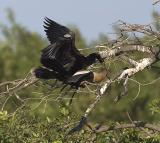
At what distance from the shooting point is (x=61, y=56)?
652 centimetres

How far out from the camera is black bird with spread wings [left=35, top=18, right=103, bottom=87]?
604 centimetres

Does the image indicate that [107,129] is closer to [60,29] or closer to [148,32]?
[148,32]

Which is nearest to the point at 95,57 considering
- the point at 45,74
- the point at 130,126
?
the point at 45,74

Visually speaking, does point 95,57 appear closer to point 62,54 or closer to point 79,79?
point 79,79

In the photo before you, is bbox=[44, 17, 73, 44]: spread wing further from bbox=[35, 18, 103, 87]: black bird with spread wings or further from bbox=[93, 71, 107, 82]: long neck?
bbox=[93, 71, 107, 82]: long neck

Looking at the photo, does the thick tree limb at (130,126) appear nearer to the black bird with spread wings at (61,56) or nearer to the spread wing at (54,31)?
the black bird with spread wings at (61,56)

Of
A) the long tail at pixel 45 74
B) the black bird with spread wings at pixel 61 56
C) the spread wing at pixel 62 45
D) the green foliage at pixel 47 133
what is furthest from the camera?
the spread wing at pixel 62 45

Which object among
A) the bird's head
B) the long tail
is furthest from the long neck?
the long tail

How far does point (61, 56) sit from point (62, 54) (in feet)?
0.07

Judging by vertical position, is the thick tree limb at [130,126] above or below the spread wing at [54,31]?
below

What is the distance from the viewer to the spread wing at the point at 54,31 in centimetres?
646

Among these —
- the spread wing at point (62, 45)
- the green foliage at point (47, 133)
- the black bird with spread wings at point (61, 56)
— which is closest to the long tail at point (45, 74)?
the black bird with spread wings at point (61, 56)

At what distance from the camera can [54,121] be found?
571 centimetres

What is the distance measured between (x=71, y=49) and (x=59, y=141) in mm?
1452
